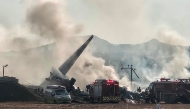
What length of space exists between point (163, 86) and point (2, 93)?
24.6 m

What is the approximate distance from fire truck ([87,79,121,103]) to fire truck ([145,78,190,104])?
17.7 ft

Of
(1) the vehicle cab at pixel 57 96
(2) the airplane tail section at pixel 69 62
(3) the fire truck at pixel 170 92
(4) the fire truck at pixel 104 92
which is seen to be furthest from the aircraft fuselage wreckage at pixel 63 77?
(1) the vehicle cab at pixel 57 96

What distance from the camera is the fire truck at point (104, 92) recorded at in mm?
72750

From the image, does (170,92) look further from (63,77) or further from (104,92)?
(63,77)

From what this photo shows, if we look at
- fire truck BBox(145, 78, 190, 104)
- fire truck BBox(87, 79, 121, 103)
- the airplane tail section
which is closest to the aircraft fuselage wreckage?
the airplane tail section

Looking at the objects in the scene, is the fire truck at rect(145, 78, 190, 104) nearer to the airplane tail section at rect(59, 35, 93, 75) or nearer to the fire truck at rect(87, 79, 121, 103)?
the fire truck at rect(87, 79, 121, 103)

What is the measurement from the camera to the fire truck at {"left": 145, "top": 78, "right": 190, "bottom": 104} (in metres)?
74.8

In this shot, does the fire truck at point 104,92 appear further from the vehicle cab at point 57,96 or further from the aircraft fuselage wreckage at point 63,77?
the aircraft fuselage wreckage at point 63,77

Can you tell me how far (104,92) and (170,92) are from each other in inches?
402

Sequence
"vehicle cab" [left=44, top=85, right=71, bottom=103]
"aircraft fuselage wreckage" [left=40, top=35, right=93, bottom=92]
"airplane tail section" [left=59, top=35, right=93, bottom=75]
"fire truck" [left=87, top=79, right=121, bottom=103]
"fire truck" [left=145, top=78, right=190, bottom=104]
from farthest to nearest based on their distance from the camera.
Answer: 1. "airplane tail section" [left=59, top=35, right=93, bottom=75]
2. "aircraft fuselage wreckage" [left=40, top=35, right=93, bottom=92]
3. "fire truck" [left=145, top=78, right=190, bottom=104]
4. "fire truck" [left=87, top=79, right=121, bottom=103]
5. "vehicle cab" [left=44, top=85, right=71, bottom=103]

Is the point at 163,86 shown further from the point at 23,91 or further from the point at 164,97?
the point at 23,91

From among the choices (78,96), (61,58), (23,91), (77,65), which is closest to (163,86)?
(78,96)

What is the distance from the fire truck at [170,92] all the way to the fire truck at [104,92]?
539cm

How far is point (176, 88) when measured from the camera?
75188 millimetres
